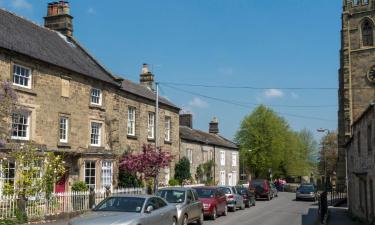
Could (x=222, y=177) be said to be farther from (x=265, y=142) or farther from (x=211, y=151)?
(x=265, y=142)

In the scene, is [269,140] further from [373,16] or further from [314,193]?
[314,193]

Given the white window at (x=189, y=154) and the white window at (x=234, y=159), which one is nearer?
the white window at (x=189, y=154)

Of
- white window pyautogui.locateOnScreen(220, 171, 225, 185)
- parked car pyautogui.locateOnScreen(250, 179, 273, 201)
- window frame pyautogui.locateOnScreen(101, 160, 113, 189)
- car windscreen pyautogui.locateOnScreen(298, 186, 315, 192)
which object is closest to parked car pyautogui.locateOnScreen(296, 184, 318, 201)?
car windscreen pyautogui.locateOnScreen(298, 186, 315, 192)

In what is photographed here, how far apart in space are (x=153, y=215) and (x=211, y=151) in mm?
36180

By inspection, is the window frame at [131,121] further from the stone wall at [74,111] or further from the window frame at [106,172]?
the window frame at [106,172]

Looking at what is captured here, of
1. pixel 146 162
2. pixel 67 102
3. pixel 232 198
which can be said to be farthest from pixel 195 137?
pixel 67 102

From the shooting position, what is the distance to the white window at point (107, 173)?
28.5m

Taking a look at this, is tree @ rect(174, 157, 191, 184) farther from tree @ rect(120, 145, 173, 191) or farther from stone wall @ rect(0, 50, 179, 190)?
tree @ rect(120, 145, 173, 191)

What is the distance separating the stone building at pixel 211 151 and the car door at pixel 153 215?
27.1 metres

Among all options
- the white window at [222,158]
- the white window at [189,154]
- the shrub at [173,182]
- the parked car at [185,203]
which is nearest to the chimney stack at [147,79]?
the white window at [189,154]

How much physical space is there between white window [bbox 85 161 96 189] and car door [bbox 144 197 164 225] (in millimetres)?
13501

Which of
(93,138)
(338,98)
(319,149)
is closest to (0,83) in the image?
(93,138)

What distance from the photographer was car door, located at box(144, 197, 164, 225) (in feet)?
42.8

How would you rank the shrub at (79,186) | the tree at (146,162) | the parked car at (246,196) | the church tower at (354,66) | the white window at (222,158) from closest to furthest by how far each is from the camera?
the shrub at (79,186)
the tree at (146,162)
the parked car at (246,196)
the white window at (222,158)
the church tower at (354,66)
